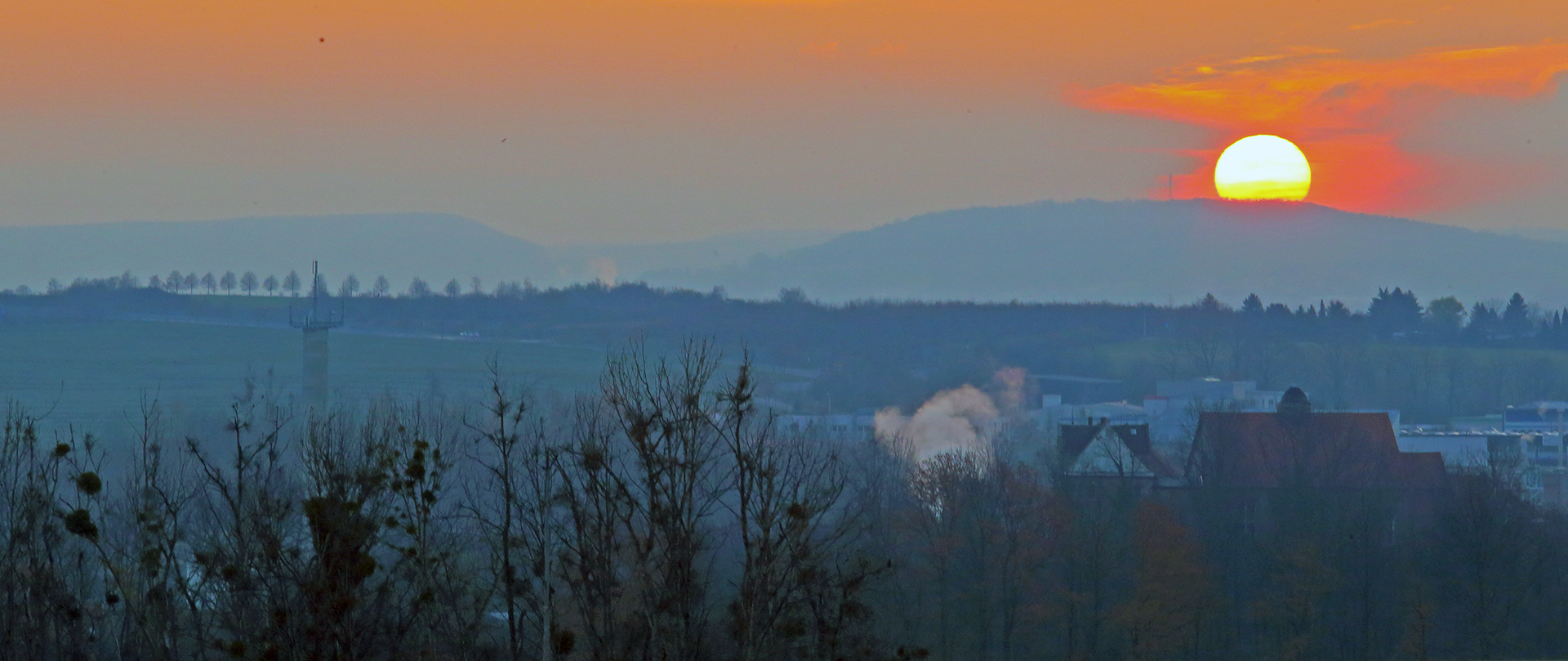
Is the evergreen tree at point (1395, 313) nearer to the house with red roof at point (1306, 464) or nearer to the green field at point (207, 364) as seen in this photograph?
the green field at point (207, 364)

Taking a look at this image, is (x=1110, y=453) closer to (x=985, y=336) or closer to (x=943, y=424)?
(x=943, y=424)

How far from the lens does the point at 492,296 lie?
117 metres

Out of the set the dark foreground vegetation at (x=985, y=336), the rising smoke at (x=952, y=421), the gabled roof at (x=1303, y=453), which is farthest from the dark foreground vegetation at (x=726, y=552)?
the dark foreground vegetation at (x=985, y=336)

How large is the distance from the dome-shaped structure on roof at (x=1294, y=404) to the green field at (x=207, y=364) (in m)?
32.6

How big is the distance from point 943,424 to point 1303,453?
29.0 m

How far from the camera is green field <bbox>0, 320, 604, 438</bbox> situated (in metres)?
72.1

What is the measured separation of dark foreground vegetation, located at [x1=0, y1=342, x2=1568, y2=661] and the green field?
62.3 ft

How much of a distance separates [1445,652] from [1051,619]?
869cm

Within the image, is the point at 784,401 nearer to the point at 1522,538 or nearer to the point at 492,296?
the point at 492,296

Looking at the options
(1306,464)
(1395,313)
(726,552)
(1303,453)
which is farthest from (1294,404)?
(1395,313)

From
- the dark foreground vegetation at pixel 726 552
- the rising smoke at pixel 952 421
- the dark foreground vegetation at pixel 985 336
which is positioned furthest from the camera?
the dark foreground vegetation at pixel 985 336

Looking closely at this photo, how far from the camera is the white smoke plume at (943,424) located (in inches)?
2670

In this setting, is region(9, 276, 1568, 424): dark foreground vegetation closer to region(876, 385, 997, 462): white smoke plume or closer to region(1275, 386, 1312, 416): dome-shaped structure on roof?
region(876, 385, 997, 462): white smoke plume

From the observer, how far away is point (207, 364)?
283ft
